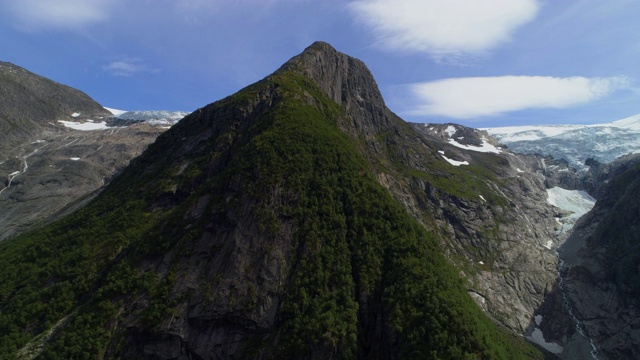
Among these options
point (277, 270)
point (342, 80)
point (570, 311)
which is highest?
point (342, 80)

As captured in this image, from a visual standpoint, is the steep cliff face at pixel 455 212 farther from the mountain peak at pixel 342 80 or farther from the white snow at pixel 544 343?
the white snow at pixel 544 343

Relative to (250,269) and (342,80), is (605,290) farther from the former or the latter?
(250,269)

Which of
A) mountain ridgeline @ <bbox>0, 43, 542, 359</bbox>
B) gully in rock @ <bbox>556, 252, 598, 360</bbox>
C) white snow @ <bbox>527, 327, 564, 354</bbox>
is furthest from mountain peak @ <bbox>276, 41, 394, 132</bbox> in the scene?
white snow @ <bbox>527, 327, 564, 354</bbox>

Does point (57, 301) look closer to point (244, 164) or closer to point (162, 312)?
point (162, 312)

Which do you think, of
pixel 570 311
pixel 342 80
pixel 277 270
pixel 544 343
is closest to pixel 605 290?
pixel 570 311

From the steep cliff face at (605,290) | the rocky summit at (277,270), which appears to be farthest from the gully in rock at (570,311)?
the rocky summit at (277,270)

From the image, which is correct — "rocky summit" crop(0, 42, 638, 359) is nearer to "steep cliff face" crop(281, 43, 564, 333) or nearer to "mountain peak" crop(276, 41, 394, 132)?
"steep cliff face" crop(281, 43, 564, 333)

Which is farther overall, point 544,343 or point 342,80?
point 342,80
